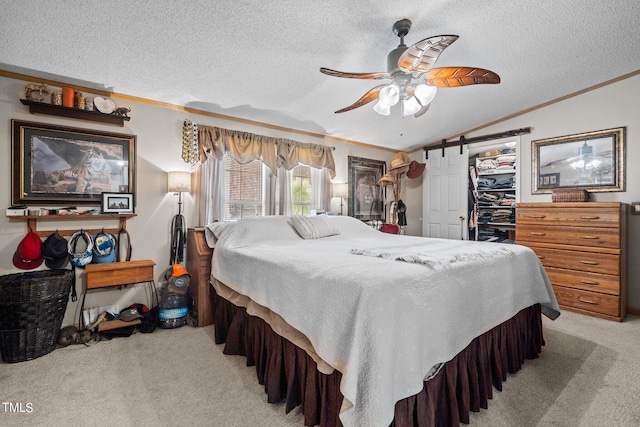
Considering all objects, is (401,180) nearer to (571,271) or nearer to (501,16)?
(571,271)

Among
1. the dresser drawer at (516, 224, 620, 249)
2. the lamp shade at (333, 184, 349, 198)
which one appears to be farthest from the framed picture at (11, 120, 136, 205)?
the dresser drawer at (516, 224, 620, 249)

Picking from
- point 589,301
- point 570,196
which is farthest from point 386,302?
point 570,196

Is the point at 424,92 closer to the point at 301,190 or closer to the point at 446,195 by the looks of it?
the point at 301,190

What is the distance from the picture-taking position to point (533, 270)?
227 cm

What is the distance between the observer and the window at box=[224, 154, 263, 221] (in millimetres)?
3723

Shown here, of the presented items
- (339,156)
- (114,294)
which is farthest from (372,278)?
(339,156)

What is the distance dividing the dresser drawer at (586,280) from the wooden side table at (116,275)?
14.8 ft

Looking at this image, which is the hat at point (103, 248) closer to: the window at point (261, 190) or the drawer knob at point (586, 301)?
the window at point (261, 190)

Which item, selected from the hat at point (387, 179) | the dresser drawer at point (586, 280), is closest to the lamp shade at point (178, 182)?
the hat at point (387, 179)

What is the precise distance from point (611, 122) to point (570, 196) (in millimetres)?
993

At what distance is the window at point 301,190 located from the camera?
4.29m

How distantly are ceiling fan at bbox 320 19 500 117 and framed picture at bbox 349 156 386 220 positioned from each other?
100 inches

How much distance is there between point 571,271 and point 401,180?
9.70 ft

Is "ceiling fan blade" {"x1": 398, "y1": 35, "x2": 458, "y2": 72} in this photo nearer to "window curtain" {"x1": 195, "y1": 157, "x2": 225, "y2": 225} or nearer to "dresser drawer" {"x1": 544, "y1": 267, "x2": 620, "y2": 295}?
"window curtain" {"x1": 195, "y1": 157, "x2": 225, "y2": 225}
